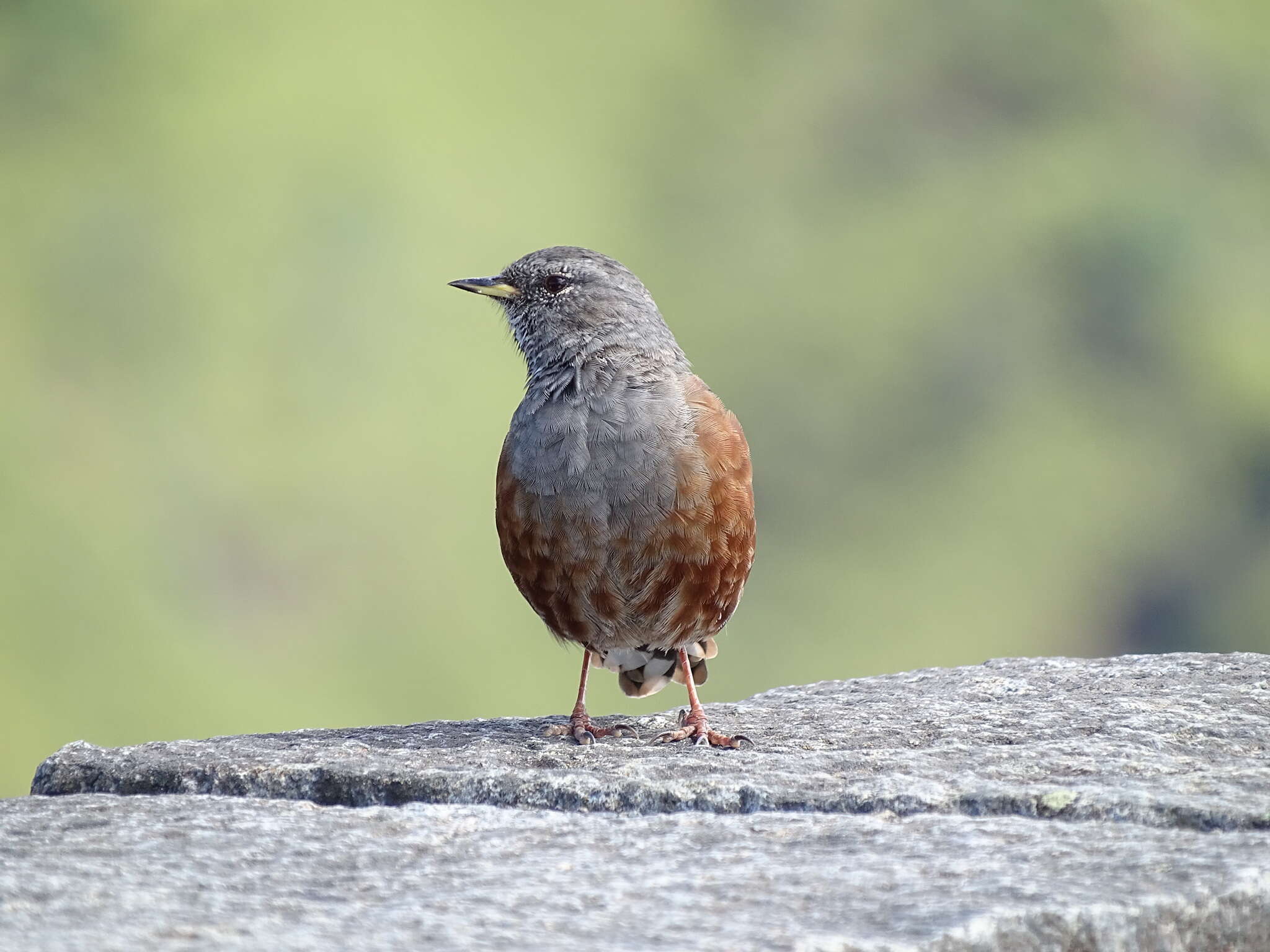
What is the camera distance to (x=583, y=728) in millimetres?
4484

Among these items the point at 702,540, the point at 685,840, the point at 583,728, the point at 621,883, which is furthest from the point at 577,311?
the point at 621,883

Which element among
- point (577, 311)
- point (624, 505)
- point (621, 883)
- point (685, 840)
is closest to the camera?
point (621, 883)

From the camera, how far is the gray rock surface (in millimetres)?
2002

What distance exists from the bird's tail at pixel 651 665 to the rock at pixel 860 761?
1.99ft

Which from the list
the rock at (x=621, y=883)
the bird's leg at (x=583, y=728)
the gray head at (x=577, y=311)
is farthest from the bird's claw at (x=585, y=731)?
the rock at (x=621, y=883)

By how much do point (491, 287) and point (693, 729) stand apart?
2.01 metres

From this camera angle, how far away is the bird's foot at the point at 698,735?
398 cm

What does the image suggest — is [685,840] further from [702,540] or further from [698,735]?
[702,540]

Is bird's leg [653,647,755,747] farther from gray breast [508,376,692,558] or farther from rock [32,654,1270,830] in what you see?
gray breast [508,376,692,558]

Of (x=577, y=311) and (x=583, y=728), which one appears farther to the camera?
(x=577, y=311)

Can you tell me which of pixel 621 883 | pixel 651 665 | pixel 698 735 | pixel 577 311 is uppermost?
pixel 577 311

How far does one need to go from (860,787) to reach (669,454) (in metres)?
1.79

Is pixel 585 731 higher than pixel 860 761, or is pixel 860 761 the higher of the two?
pixel 585 731

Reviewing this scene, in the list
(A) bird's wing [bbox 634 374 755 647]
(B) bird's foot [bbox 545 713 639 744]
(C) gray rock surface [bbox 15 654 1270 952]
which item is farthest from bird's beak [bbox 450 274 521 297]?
→ (C) gray rock surface [bbox 15 654 1270 952]
